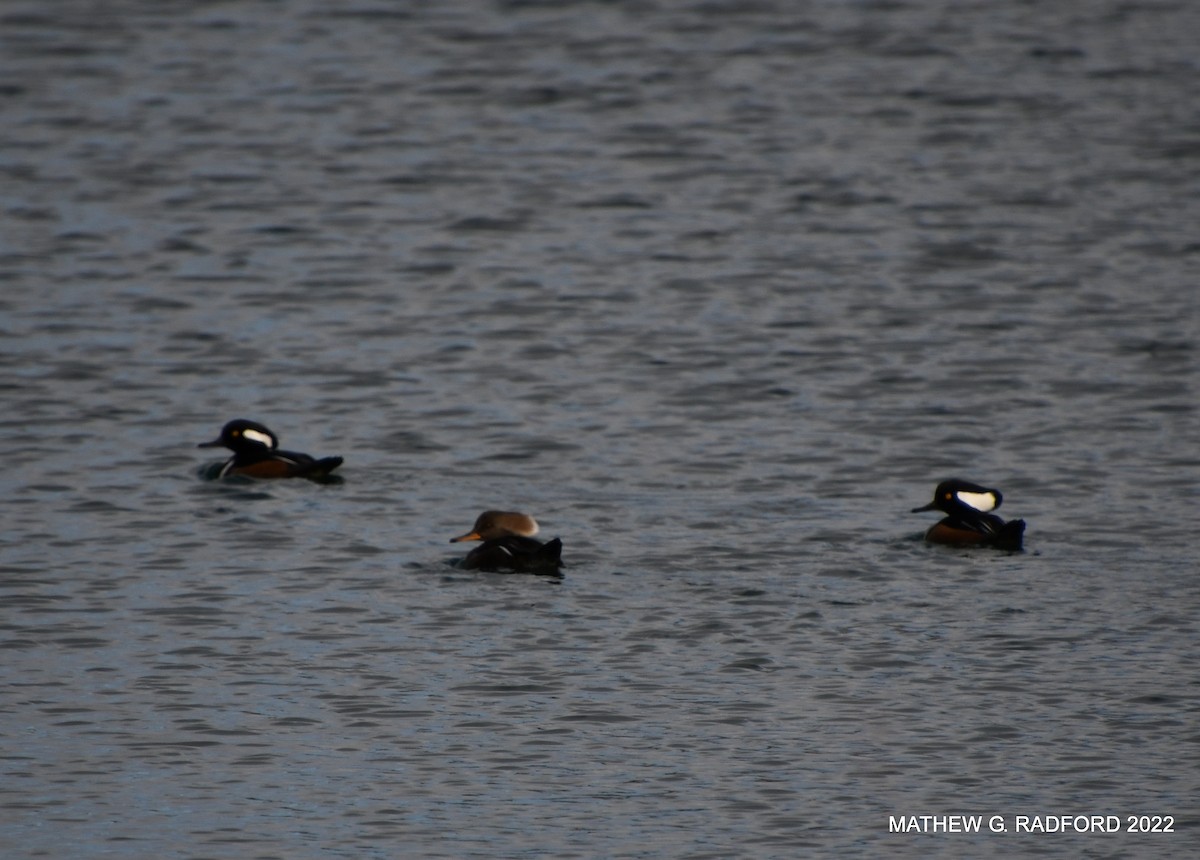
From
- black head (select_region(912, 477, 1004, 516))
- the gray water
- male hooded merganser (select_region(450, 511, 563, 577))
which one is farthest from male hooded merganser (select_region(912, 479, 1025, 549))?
male hooded merganser (select_region(450, 511, 563, 577))

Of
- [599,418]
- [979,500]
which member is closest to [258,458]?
[599,418]

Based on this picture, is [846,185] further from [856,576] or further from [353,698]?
[353,698]

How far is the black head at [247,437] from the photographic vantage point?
18.7 metres

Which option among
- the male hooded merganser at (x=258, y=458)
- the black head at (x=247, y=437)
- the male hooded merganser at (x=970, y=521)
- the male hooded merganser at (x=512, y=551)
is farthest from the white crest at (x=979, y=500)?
the black head at (x=247, y=437)

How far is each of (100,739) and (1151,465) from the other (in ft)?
33.3

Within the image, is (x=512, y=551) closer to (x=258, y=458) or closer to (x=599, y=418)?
(x=258, y=458)

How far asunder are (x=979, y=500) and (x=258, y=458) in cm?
637

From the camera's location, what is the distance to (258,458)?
1873 centimetres

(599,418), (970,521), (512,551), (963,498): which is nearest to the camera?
(512,551)

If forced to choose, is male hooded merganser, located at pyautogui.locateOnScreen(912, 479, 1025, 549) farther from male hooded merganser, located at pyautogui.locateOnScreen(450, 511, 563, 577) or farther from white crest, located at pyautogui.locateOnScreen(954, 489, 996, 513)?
male hooded merganser, located at pyautogui.locateOnScreen(450, 511, 563, 577)

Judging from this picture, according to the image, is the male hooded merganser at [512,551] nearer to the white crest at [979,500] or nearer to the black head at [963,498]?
the black head at [963,498]

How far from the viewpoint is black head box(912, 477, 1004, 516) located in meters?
16.6

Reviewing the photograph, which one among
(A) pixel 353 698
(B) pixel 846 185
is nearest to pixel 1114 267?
(B) pixel 846 185

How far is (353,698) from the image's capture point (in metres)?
13.1
